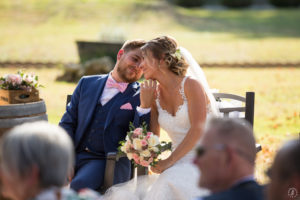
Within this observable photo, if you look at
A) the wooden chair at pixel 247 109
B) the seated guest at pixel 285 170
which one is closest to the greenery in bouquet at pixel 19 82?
the wooden chair at pixel 247 109

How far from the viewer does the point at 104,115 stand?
4660 mm

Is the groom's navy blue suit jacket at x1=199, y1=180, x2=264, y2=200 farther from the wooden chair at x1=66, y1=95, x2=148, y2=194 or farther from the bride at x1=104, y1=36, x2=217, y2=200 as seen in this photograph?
the wooden chair at x1=66, y1=95, x2=148, y2=194

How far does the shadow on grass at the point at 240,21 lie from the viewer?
104ft

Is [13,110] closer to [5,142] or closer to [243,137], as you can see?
[5,142]

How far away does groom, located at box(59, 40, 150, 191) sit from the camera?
14.6ft

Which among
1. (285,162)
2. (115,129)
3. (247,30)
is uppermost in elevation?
(285,162)

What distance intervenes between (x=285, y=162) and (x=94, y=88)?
2.98 meters

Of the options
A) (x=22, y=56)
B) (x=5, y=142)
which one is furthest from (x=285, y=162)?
(x=22, y=56)

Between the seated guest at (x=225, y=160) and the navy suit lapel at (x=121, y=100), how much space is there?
228 cm

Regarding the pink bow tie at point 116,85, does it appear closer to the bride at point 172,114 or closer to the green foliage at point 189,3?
the bride at point 172,114

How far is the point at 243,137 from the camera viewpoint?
2.33m

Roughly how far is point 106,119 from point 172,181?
98 centimetres
